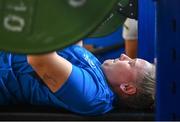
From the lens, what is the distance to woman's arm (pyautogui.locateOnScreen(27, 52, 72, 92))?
91 centimetres

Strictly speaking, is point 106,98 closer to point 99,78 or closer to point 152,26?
point 99,78

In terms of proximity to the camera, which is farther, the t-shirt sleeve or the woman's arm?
the t-shirt sleeve

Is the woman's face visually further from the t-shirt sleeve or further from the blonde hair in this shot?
the t-shirt sleeve

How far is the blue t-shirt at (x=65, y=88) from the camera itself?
1117 millimetres

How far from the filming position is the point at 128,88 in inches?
52.1

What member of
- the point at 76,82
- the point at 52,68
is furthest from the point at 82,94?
the point at 52,68

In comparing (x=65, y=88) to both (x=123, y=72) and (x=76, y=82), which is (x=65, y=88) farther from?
(x=123, y=72)

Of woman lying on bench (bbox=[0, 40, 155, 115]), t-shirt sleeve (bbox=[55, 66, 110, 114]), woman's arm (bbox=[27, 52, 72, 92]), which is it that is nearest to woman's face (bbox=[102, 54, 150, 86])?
woman lying on bench (bbox=[0, 40, 155, 115])

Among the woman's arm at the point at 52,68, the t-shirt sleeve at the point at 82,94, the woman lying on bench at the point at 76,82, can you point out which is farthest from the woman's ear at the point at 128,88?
the woman's arm at the point at 52,68

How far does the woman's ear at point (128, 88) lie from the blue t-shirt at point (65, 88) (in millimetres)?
54

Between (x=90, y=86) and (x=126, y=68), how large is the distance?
21 centimetres

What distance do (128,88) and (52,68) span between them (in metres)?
0.42

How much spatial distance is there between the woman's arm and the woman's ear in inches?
11.9

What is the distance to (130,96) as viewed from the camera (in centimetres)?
132
